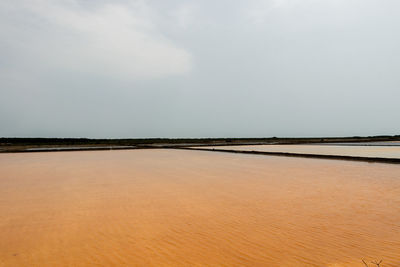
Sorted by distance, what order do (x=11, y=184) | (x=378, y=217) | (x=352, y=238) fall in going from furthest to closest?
(x=11, y=184)
(x=378, y=217)
(x=352, y=238)

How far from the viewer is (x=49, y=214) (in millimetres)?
4902

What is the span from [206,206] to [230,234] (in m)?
1.52

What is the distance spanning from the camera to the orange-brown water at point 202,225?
318cm

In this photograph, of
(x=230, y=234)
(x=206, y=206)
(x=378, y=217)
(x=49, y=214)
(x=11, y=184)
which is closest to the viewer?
(x=230, y=234)

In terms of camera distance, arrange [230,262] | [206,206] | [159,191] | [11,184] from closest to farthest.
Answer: [230,262], [206,206], [159,191], [11,184]

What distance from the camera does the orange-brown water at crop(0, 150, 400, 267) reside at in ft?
10.4

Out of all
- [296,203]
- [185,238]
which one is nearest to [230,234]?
[185,238]

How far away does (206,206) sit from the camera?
532 cm

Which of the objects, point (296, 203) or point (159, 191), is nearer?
point (296, 203)

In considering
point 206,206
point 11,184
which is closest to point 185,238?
point 206,206

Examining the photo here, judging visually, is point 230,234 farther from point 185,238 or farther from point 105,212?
point 105,212

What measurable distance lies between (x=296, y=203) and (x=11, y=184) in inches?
322

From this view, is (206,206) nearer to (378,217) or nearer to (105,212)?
(105,212)

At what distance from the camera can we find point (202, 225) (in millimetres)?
4266
